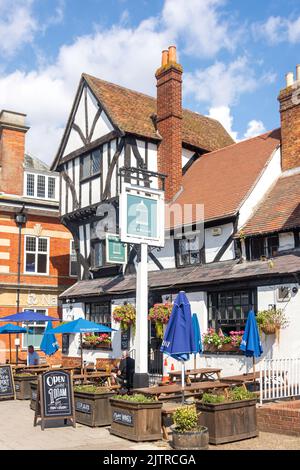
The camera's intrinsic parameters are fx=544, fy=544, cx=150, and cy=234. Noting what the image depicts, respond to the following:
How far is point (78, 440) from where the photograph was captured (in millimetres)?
9688

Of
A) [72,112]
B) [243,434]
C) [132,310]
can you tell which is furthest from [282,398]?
[72,112]

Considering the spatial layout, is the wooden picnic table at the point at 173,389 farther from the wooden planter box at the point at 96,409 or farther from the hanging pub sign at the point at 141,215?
the hanging pub sign at the point at 141,215

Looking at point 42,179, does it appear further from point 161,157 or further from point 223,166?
point 223,166

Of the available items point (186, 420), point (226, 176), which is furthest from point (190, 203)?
point (186, 420)

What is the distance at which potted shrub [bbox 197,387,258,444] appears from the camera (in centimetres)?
940

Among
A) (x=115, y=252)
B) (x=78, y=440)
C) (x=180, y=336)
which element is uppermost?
(x=115, y=252)

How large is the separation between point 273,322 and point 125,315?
21.3 ft

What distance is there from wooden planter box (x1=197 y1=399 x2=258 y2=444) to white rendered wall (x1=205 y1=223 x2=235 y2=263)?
25.9 feet

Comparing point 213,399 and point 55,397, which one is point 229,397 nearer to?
point 213,399

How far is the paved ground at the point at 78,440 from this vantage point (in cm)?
911

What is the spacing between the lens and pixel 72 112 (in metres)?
24.0

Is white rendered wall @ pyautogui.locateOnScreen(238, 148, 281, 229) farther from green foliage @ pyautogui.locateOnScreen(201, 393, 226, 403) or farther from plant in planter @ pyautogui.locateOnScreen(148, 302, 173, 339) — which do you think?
green foliage @ pyautogui.locateOnScreen(201, 393, 226, 403)

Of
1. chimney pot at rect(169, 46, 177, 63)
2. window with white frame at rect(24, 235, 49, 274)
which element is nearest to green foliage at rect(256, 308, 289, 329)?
chimney pot at rect(169, 46, 177, 63)

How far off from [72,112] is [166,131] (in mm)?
4736
